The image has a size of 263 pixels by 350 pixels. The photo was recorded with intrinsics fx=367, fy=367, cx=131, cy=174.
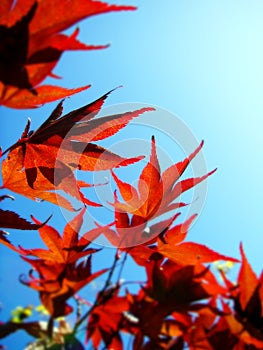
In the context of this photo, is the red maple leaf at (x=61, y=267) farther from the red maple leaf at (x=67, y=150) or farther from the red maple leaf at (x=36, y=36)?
the red maple leaf at (x=36, y=36)

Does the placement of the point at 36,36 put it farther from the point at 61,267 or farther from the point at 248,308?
the point at 248,308

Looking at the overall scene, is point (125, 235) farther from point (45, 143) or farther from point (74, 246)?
point (45, 143)

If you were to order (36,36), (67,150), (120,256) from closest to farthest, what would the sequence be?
(36,36)
(67,150)
(120,256)

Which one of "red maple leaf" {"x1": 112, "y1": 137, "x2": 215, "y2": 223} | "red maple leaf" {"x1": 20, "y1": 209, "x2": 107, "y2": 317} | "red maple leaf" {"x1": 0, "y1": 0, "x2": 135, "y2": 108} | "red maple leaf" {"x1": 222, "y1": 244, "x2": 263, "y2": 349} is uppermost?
"red maple leaf" {"x1": 0, "y1": 0, "x2": 135, "y2": 108}

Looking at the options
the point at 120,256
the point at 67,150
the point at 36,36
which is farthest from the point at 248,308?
the point at 36,36

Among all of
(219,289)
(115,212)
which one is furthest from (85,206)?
(219,289)

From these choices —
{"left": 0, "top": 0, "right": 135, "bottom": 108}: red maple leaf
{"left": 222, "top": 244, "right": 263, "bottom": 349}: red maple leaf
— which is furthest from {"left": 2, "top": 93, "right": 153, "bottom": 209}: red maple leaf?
{"left": 222, "top": 244, "right": 263, "bottom": 349}: red maple leaf

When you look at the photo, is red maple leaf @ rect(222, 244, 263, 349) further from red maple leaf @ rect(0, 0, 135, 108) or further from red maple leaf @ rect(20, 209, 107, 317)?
red maple leaf @ rect(0, 0, 135, 108)
